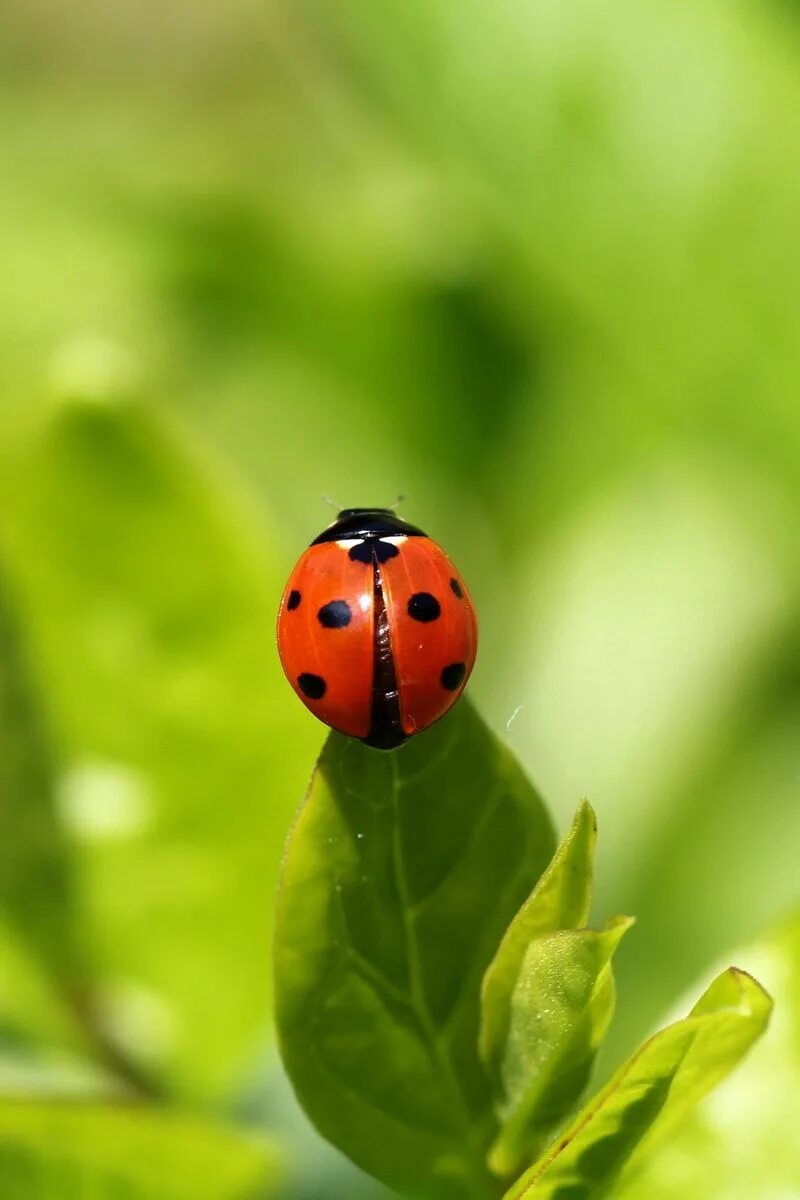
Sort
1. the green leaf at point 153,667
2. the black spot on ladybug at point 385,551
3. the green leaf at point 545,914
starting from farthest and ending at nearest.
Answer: the black spot on ladybug at point 385,551 < the green leaf at point 153,667 < the green leaf at point 545,914

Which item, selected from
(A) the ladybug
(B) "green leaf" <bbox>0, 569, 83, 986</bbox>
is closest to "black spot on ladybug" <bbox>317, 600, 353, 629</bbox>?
(A) the ladybug

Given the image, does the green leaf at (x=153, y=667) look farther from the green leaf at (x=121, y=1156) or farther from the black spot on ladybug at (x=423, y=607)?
the green leaf at (x=121, y=1156)

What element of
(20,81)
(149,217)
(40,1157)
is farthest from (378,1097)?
(20,81)

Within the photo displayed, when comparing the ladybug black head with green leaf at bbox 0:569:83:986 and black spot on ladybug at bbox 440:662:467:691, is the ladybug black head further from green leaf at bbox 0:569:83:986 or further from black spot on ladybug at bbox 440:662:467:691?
green leaf at bbox 0:569:83:986

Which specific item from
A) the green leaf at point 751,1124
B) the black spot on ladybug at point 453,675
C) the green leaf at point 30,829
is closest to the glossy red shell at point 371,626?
the black spot on ladybug at point 453,675

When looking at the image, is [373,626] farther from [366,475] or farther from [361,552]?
[366,475]

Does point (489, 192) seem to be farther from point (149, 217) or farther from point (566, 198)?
point (149, 217)
